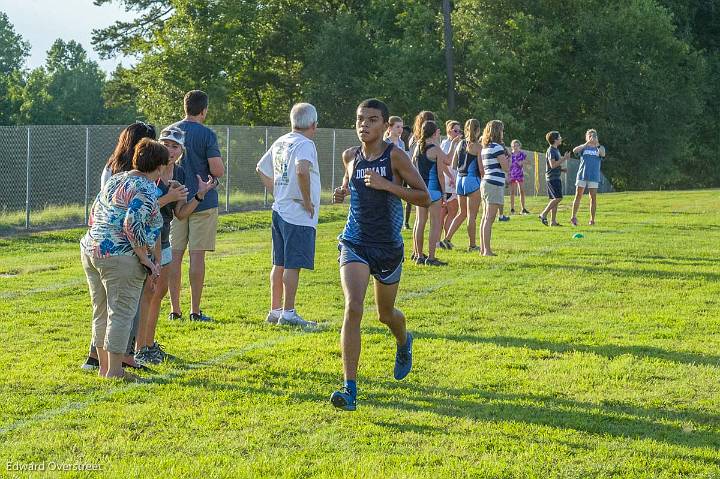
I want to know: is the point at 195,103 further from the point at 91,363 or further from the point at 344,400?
the point at 344,400

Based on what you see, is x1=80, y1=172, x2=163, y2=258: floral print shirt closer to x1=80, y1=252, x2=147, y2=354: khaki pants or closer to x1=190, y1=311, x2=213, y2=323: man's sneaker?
x1=80, y1=252, x2=147, y2=354: khaki pants

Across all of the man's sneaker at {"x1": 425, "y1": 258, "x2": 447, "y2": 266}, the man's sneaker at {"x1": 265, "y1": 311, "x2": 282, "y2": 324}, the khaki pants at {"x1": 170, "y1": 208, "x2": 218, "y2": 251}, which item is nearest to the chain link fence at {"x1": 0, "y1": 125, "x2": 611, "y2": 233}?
the man's sneaker at {"x1": 425, "y1": 258, "x2": 447, "y2": 266}

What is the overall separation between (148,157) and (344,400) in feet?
6.65

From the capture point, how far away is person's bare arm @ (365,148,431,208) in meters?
6.80

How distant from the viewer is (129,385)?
23.8 ft

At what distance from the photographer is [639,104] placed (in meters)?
48.7

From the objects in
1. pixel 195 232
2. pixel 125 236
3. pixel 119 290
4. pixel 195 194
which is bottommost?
pixel 119 290

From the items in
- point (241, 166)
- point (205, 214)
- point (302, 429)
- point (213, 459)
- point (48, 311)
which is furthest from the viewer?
point (241, 166)

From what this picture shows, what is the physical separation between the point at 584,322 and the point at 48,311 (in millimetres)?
5216

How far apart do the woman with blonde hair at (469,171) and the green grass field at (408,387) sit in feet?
8.67

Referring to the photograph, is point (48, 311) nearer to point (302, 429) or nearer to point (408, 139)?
point (302, 429)

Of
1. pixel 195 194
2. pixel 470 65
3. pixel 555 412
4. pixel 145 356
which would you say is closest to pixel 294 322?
pixel 195 194

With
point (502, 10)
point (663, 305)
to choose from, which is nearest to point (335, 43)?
point (502, 10)

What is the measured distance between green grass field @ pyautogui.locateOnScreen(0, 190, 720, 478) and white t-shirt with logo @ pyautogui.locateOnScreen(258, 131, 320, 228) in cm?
103
